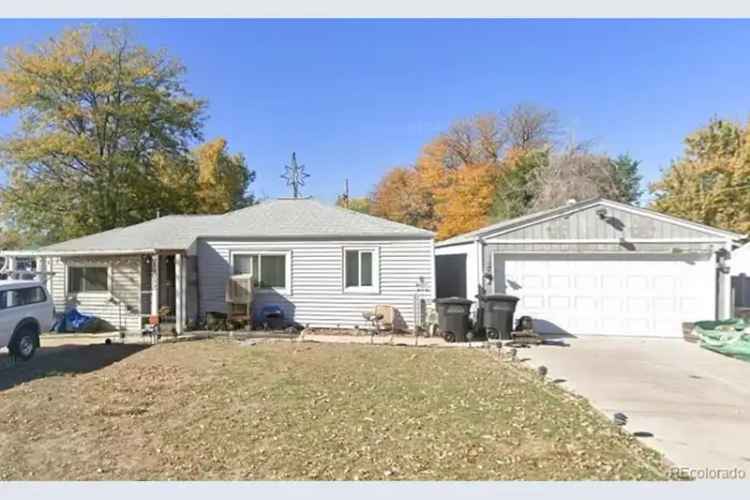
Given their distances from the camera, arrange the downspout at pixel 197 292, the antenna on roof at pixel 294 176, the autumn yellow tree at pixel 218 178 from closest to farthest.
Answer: the downspout at pixel 197 292 → the antenna on roof at pixel 294 176 → the autumn yellow tree at pixel 218 178

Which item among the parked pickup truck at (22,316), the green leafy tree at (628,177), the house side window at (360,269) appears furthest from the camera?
the green leafy tree at (628,177)

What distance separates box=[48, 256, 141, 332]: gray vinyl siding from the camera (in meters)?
13.5

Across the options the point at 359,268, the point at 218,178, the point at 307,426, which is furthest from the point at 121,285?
the point at 218,178

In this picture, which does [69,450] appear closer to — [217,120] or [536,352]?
[536,352]

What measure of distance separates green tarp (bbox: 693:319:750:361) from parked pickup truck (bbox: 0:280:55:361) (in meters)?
14.9

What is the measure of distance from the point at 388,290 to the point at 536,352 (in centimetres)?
427

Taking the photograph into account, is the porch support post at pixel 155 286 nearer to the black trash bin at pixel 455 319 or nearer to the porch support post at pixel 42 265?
the porch support post at pixel 42 265

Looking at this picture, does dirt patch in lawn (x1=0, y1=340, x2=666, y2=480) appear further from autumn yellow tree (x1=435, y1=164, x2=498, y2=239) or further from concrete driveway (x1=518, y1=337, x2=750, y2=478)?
autumn yellow tree (x1=435, y1=164, x2=498, y2=239)

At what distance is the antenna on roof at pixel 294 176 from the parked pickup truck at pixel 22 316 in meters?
11.2

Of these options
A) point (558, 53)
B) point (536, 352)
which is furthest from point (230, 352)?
point (558, 53)

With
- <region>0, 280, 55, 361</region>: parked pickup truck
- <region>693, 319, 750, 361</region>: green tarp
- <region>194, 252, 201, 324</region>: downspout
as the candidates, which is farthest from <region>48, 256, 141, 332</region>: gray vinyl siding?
<region>693, 319, 750, 361</region>: green tarp

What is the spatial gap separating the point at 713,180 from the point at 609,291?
16600 millimetres

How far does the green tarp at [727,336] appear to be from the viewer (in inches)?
374

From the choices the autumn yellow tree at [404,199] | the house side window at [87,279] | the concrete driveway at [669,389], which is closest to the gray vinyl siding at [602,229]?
the concrete driveway at [669,389]
